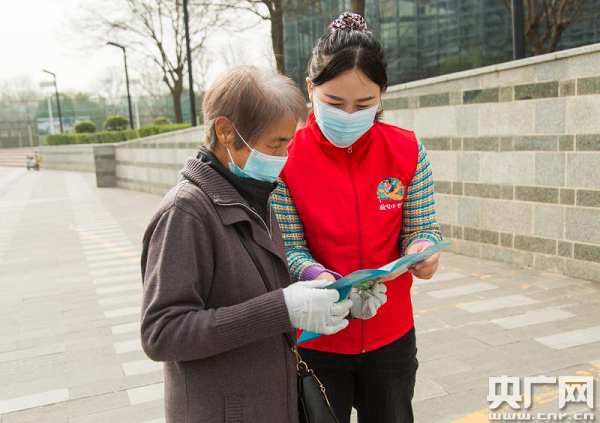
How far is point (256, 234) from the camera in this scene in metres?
1.57

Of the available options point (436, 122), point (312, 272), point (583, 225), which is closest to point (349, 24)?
point (312, 272)

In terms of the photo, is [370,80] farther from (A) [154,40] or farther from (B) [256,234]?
(A) [154,40]

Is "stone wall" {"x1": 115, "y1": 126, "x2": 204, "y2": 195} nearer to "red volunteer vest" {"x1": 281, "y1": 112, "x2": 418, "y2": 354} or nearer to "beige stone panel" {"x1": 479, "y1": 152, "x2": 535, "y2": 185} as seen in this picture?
"beige stone panel" {"x1": 479, "y1": 152, "x2": 535, "y2": 185}

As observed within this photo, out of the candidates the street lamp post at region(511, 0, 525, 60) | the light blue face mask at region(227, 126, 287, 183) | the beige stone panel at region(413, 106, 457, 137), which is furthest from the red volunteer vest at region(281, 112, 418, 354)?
the street lamp post at region(511, 0, 525, 60)

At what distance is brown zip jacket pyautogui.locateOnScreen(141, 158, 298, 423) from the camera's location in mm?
1403

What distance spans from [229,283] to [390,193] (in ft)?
2.29

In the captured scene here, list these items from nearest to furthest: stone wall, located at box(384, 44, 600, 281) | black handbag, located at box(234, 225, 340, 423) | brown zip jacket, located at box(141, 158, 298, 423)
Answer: brown zip jacket, located at box(141, 158, 298, 423)
black handbag, located at box(234, 225, 340, 423)
stone wall, located at box(384, 44, 600, 281)

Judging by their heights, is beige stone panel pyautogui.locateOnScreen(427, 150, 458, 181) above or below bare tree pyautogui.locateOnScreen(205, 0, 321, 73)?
below

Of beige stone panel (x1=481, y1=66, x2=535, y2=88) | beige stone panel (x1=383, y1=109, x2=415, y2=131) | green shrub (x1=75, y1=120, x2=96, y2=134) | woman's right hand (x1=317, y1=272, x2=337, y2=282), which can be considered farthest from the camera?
green shrub (x1=75, y1=120, x2=96, y2=134)

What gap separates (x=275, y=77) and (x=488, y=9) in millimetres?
17945

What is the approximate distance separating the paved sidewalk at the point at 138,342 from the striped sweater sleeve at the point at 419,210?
1604mm

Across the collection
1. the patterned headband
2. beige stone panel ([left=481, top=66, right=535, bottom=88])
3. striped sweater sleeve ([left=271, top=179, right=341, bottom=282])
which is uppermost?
beige stone panel ([left=481, top=66, right=535, bottom=88])

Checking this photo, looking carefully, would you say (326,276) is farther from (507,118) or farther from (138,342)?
(507,118)

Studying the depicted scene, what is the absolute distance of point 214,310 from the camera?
1.43 metres
